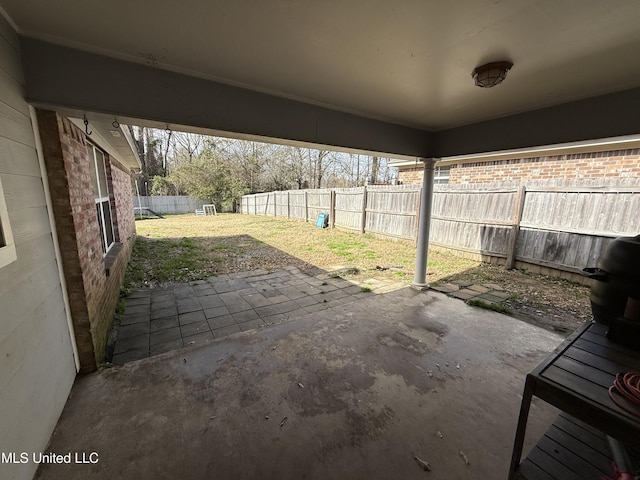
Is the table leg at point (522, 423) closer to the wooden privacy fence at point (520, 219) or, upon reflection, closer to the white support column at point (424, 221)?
the white support column at point (424, 221)

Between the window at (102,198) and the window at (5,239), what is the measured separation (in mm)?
2757

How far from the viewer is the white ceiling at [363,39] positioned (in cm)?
132

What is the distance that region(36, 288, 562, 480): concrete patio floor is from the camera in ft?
5.18

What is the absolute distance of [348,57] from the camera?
70.4 inches

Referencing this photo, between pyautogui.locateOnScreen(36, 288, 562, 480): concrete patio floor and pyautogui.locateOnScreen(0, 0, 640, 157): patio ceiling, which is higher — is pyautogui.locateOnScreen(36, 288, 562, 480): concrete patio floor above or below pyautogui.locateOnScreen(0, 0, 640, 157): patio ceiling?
below

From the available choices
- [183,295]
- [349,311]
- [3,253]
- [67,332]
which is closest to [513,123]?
[349,311]

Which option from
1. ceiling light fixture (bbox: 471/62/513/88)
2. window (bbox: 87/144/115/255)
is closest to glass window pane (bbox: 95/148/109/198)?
window (bbox: 87/144/115/255)

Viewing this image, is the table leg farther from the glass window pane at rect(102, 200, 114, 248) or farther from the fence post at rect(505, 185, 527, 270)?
the glass window pane at rect(102, 200, 114, 248)

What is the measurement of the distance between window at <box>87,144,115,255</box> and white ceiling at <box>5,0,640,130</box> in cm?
269

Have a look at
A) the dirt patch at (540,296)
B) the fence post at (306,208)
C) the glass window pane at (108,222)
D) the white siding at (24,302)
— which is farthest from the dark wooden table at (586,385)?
the fence post at (306,208)

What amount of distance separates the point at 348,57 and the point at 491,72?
105 centimetres

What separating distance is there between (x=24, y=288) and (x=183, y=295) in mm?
2834

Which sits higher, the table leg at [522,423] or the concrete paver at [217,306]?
the table leg at [522,423]

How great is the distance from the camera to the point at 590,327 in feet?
5.63
